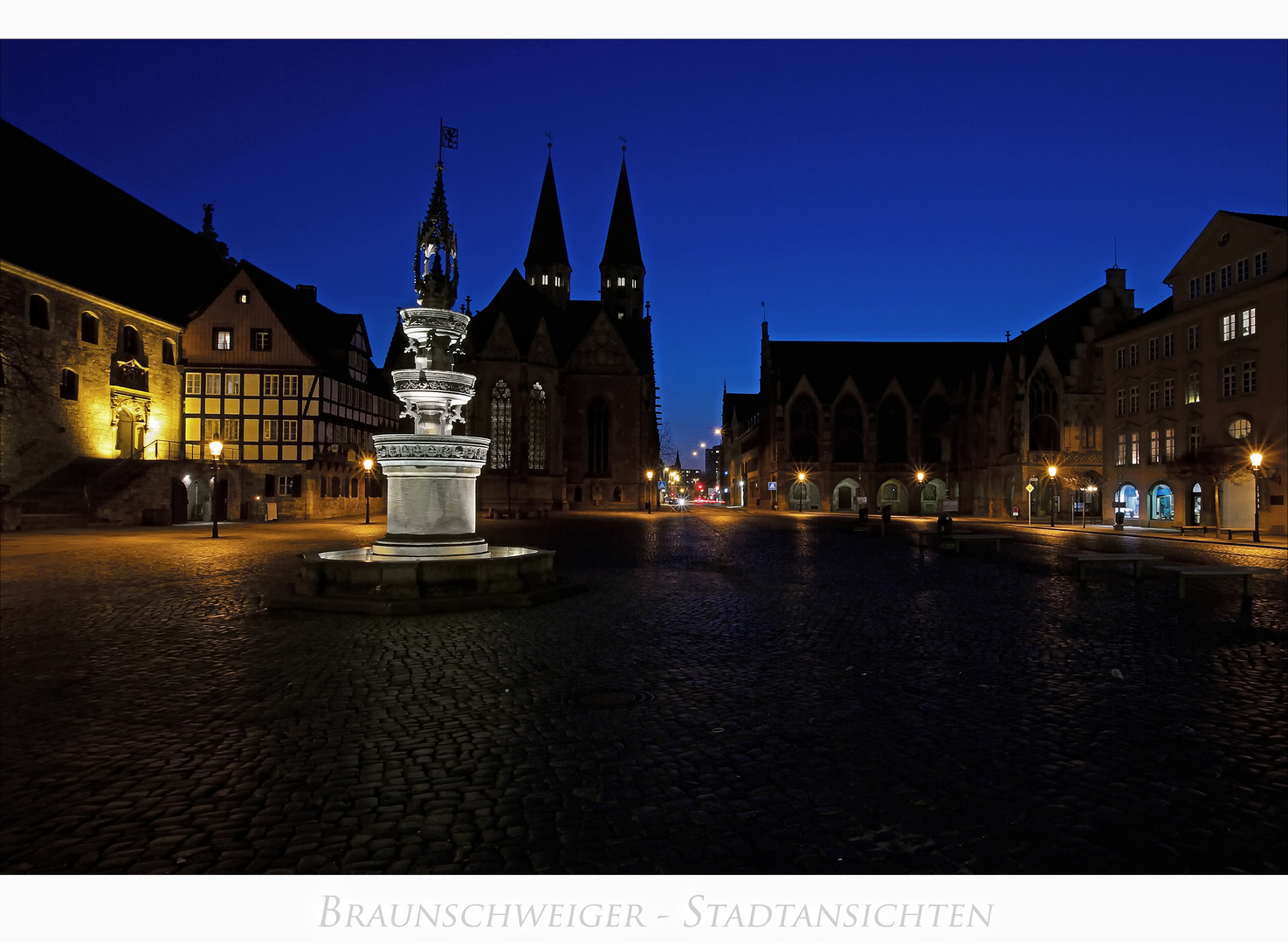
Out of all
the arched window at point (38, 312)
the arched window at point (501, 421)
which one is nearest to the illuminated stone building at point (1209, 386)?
the arched window at point (501, 421)

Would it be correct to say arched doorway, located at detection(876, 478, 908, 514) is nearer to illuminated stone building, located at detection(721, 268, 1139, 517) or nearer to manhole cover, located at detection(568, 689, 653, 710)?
illuminated stone building, located at detection(721, 268, 1139, 517)

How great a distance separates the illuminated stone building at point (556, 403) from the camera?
209 ft

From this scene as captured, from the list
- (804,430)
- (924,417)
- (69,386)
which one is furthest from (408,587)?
(924,417)

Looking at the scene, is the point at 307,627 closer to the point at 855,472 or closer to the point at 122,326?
the point at 122,326

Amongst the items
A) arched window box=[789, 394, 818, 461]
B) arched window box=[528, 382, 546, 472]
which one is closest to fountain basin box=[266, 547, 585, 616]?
arched window box=[528, 382, 546, 472]

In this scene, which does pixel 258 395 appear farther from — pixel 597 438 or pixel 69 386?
pixel 597 438

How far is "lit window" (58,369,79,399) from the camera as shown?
3762 cm

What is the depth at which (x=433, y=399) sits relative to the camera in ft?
44.8

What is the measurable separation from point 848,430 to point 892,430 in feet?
14.3

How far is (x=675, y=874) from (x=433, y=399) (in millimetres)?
11256

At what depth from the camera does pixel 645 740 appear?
551 centimetres

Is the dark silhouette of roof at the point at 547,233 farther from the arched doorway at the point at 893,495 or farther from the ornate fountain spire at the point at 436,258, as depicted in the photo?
the ornate fountain spire at the point at 436,258

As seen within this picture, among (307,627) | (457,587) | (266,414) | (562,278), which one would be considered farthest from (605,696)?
(562,278)

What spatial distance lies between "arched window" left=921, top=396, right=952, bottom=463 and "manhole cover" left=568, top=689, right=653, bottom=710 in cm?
7126
